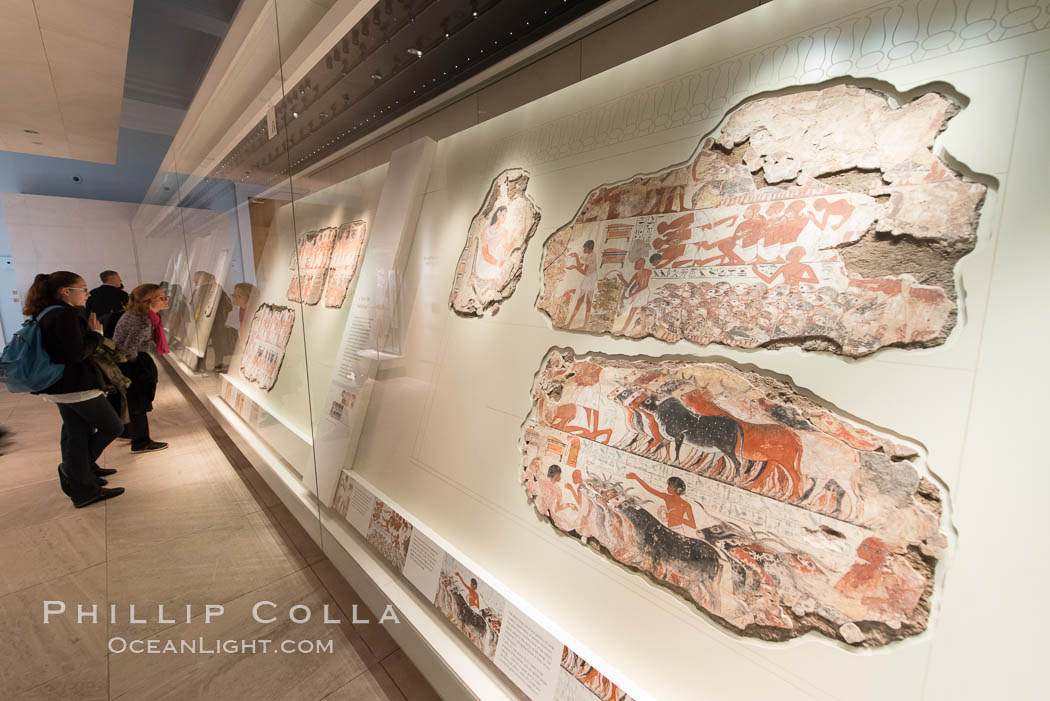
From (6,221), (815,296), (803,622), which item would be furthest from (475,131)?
(6,221)

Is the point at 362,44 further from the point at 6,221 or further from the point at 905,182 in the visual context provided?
the point at 6,221

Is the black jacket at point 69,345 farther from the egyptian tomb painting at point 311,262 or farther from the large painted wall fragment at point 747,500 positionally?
the large painted wall fragment at point 747,500

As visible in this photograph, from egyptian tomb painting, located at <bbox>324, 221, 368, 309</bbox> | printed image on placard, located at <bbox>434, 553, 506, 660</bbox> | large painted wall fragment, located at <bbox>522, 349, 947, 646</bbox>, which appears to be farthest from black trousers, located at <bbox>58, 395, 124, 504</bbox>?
large painted wall fragment, located at <bbox>522, 349, 947, 646</bbox>

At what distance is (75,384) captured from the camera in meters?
2.76

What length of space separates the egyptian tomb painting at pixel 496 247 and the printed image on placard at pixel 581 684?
48.7 inches

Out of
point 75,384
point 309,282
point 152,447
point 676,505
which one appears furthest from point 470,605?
point 152,447

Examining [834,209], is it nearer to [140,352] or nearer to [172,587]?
[172,587]

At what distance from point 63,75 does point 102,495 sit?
299cm

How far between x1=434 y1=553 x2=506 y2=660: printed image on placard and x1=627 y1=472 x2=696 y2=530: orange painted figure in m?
0.66

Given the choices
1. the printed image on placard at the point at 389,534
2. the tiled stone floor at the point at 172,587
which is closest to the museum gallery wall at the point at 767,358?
the printed image on placard at the point at 389,534

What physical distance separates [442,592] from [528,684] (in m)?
0.48

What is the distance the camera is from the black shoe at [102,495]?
3.05 metres

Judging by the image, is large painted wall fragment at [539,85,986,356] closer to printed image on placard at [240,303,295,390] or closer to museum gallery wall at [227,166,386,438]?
museum gallery wall at [227,166,386,438]

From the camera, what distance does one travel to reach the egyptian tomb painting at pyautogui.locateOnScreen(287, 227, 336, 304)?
285cm
